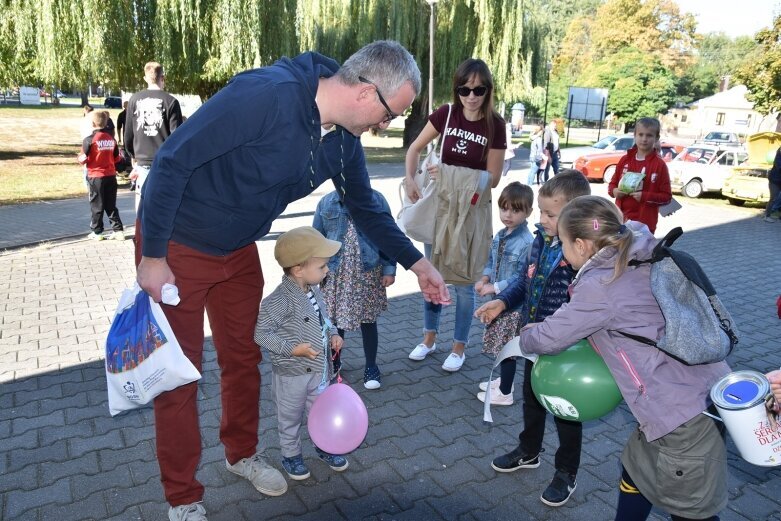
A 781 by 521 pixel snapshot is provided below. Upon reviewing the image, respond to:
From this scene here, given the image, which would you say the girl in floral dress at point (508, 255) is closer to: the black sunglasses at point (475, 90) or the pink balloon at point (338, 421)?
the black sunglasses at point (475, 90)

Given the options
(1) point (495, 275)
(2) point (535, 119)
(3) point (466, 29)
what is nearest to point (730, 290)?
(1) point (495, 275)

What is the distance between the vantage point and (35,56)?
1457 centimetres

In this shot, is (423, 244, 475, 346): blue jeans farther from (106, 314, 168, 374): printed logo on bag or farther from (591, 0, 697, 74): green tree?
(591, 0, 697, 74): green tree

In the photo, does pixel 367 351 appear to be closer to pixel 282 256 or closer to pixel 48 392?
pixel 282 256

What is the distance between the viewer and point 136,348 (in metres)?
2.47

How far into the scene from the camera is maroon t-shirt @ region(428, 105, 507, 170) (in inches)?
173

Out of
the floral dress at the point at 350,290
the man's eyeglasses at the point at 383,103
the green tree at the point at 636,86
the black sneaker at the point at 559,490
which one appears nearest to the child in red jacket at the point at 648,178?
the floral dress at the point at 350,290

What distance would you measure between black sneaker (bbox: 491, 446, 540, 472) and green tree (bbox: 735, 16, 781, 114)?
19147mm

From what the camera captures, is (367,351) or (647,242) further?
(367,351)

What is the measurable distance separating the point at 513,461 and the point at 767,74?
19.8m

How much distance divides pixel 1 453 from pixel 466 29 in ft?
71.3

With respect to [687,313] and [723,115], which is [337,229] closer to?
[687,313]

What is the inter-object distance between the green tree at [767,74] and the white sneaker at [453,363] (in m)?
18.2

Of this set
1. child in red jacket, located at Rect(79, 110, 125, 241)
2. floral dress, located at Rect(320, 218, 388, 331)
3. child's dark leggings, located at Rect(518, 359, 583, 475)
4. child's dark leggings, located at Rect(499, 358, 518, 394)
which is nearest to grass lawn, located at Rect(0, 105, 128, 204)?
child in red jacket, located at Rect(79, 110, 125, 241)
